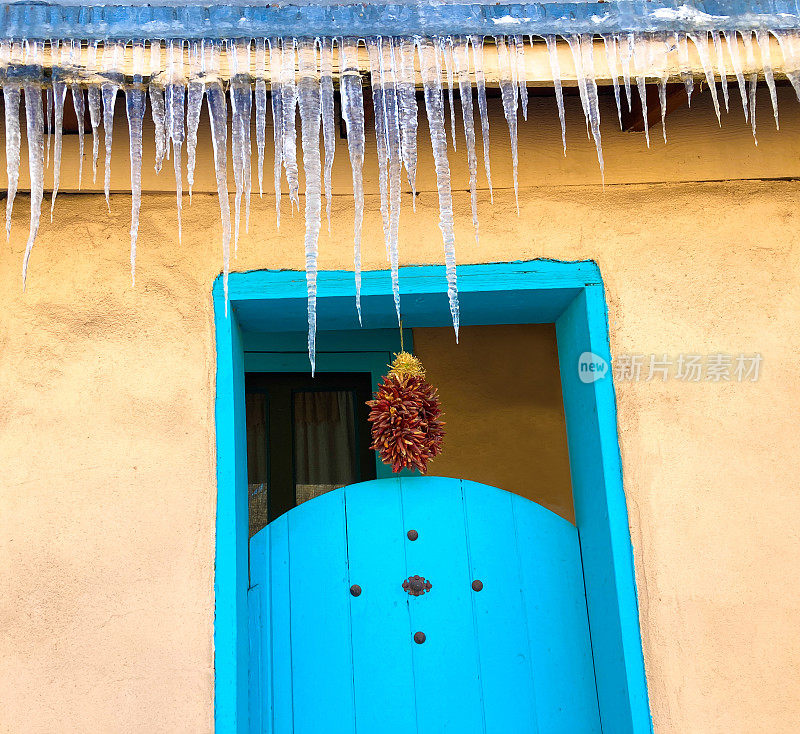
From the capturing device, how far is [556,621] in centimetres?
321

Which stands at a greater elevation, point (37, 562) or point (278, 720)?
point (37, 562)

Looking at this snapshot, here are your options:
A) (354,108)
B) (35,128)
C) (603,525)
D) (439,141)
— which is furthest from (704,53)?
(35,128)

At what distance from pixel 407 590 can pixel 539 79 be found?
1.84 m

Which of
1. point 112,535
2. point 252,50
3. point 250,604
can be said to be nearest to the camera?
point 252,50

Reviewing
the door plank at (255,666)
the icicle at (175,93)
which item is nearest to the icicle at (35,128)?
the icicle at (175,93)

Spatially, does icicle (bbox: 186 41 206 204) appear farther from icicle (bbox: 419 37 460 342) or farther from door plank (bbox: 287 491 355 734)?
door plank (bbox: 287 491 355 734)

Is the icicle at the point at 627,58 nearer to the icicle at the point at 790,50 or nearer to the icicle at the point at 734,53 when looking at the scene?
the icicle at the point at 734,53

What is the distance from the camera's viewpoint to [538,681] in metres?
3.15

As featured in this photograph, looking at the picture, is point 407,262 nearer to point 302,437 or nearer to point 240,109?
point 240,109

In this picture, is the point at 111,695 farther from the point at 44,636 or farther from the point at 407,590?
the point at 407,590

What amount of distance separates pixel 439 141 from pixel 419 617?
1691 millimetres

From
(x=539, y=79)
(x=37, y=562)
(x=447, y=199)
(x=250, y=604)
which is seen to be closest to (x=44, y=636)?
(x=37, y=562)

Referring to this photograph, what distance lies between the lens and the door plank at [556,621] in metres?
3.12

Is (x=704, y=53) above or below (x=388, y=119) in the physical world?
above
